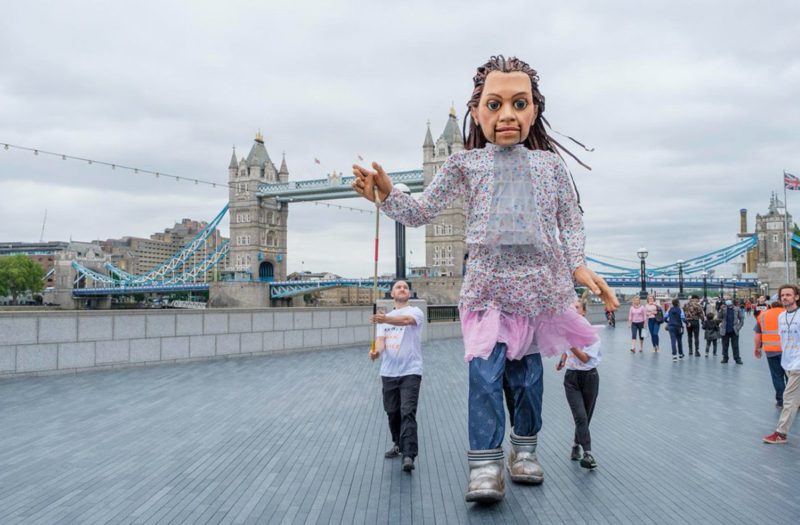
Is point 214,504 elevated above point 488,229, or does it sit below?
below

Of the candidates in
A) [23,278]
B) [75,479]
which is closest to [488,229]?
[75,479]

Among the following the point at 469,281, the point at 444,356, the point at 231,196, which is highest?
the point at 231,196

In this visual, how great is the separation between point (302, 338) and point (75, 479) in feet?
31.2

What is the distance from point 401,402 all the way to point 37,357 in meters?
6.88

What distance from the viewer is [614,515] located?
3428 mm

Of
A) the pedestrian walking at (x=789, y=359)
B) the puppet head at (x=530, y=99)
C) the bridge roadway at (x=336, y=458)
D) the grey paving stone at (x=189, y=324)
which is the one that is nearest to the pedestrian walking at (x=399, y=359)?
the bridge roadway at (x=336, y=458)

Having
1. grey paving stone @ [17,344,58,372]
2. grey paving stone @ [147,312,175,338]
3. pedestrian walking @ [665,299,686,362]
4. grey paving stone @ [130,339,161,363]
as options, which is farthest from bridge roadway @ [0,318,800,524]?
pedestrian walking @ [665,299,686,362]

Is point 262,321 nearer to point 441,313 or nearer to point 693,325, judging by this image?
point 441,313

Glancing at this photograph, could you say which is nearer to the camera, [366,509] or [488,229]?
[366,509]

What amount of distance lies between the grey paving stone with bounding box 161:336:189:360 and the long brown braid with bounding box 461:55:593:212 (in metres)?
8.14

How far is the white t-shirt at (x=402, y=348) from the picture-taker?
477 cm

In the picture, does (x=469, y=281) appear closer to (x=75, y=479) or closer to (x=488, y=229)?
(x=488, y=229)

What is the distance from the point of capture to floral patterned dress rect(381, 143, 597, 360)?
3820 millimetres

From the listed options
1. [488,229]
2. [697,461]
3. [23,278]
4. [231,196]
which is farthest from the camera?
[231,196]
